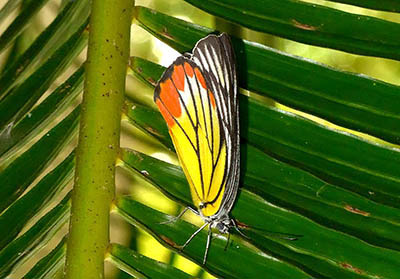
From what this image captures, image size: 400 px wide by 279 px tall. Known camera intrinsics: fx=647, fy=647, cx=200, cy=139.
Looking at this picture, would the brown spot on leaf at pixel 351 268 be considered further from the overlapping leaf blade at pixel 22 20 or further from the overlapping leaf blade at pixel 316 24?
the overlapping leaf blade at pixel 22 20

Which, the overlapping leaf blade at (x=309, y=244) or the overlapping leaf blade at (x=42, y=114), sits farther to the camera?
the overlapping leaf blade at (x=42, y=114)

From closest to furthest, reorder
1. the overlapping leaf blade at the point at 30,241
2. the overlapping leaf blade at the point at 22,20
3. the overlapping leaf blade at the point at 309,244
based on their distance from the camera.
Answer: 1. the overlapping leaf blade at the point at 309,244
2. the overlapping leaf blade at the point at 30,241
3. the overlapping leaf blade at the point at 22,20

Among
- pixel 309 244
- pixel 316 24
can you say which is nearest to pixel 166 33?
pixel 316 24

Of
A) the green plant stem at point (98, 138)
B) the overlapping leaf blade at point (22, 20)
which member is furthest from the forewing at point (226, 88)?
the overlapping leaf blade at point (22, 20)

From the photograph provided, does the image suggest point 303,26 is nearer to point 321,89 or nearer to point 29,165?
point 321,89

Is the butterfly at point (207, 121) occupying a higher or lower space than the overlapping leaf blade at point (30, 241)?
higher

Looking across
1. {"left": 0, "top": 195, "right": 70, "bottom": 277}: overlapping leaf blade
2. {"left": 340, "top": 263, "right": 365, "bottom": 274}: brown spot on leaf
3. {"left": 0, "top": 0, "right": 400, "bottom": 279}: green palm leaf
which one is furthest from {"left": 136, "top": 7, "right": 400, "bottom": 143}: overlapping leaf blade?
{"left": 0, "top": 195, "right": 70, "bottom": 277}: overlapping leaf blade
